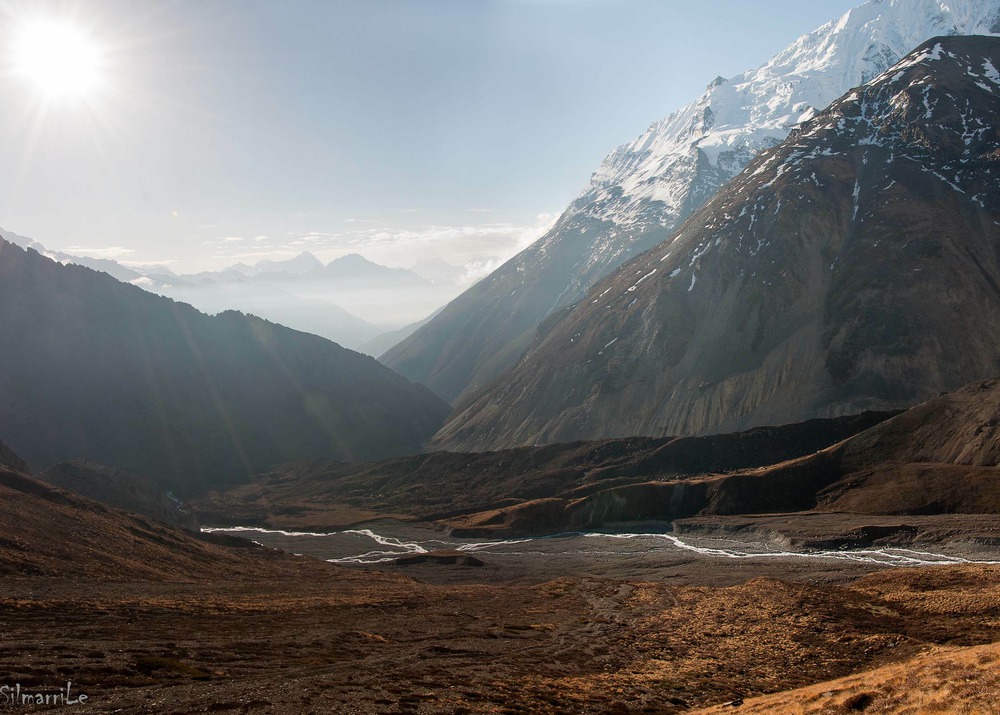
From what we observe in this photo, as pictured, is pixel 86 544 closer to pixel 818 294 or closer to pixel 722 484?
pixel 722 484

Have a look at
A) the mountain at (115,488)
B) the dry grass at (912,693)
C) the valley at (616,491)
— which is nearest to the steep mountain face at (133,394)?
the valley at (616,491)

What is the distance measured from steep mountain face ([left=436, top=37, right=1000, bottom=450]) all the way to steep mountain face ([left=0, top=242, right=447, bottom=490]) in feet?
147

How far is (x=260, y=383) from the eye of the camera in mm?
197000

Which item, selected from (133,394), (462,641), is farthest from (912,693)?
(133,394)

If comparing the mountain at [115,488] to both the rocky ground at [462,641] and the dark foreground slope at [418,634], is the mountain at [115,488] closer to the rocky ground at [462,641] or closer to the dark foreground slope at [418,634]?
the dark foreground slope at [418,634]

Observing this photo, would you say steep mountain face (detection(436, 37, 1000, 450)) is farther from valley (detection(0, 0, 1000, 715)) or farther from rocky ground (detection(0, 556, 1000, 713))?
rocky ground (detection(0, 556, 1000, 713))

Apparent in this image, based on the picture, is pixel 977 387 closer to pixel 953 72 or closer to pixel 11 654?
pixel 11 654

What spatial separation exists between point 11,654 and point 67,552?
22148 mm

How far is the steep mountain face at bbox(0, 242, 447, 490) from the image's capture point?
505ft

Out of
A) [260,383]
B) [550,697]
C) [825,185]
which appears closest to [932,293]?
[825,185]

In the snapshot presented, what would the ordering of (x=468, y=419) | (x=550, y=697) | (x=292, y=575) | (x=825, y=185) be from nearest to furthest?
(x=550, y=697) < (x=292, y=575) < (x=825, y=185) < (x=468, y=419)

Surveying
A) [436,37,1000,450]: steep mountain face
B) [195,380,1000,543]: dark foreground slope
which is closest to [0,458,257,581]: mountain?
[195,380,1000,543]: dark foreground slope

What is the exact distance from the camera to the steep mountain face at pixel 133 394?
154 m

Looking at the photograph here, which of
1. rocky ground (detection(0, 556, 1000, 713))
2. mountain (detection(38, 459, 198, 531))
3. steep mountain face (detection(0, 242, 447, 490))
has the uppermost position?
steep mountain face (detection(0, 242, 447, 490))
